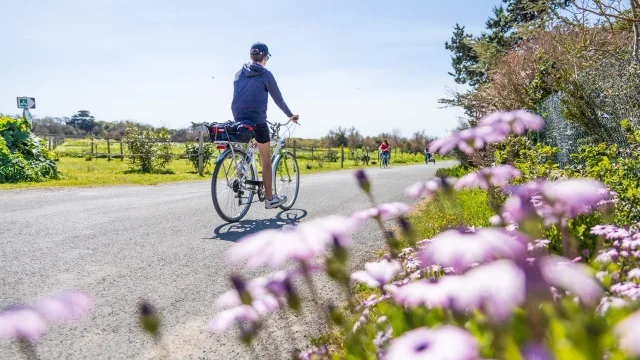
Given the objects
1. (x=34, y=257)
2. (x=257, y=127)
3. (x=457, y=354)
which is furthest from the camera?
(x=257, y=127)

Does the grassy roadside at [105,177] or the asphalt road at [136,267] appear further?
the grassy roadside at [105,177]

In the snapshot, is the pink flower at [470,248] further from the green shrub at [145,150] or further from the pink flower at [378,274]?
the green shrub at [145,150]

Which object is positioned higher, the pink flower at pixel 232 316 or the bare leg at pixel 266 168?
the bare leg at pixel 266 168

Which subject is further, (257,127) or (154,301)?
(257,127)

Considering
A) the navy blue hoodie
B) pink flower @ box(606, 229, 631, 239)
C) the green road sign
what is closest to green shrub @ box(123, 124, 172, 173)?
the green road sign

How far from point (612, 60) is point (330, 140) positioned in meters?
47.2

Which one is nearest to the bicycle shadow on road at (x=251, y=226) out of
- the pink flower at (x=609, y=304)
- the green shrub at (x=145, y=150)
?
the pink flower at (x=609, y=304)

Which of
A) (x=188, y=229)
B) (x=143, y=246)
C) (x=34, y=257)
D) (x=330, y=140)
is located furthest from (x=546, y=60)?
(x=330, y=140)

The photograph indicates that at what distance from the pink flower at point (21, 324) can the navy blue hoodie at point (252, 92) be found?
4729 millimetres

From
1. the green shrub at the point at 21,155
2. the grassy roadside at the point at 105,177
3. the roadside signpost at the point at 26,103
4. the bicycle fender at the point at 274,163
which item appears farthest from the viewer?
the roadside signpost at the point at 26,103

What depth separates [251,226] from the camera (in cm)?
556

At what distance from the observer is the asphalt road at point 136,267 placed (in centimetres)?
246

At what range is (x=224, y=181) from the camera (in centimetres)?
568

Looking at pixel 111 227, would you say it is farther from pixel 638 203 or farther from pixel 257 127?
pixel 638 203
